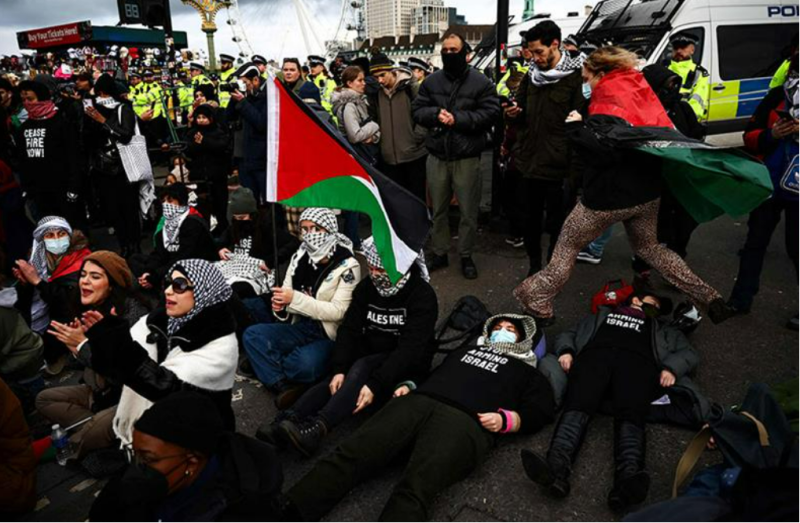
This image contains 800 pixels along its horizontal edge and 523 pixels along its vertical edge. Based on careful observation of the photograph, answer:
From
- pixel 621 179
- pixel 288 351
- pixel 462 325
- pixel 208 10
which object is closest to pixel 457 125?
pixel 621 179

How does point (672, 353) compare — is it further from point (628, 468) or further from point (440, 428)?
point (440, 428)

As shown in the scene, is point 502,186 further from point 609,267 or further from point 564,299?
point 564,299

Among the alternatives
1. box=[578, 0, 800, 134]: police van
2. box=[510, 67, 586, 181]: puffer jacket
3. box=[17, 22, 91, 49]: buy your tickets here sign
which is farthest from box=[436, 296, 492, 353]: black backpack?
box=[17, 22, 91, 49]: buy your tickets here sign

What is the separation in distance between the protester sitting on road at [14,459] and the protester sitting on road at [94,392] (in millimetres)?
401

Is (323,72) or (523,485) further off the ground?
(323,72)

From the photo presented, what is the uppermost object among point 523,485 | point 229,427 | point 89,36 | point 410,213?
point 89,36

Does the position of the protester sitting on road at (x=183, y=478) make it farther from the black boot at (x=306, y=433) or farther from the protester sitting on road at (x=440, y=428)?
the black boot at (x=306, y=433)

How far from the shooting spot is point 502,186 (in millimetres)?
6629

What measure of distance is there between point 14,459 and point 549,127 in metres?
4.22

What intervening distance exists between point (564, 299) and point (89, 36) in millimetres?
46644

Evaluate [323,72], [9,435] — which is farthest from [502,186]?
[323,72]

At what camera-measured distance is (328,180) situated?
10.2ft

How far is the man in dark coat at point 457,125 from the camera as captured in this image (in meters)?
5.02

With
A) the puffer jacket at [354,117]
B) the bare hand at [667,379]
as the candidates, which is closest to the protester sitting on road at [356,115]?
the puffer jacket at [354,117]
